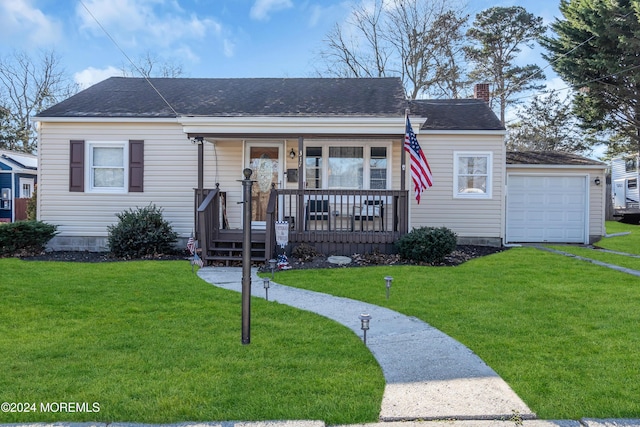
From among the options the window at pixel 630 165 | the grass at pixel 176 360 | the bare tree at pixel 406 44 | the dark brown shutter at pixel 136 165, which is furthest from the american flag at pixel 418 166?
the window at pixel 630 165

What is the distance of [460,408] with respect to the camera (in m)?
2.88

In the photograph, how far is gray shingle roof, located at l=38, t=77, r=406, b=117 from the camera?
33.5 ft

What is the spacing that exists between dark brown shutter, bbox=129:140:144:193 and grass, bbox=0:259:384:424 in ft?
16.1

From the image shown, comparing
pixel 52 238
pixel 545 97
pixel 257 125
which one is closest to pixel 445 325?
pixel 257 125

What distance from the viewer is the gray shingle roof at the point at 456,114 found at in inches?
440

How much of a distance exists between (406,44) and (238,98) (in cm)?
1486

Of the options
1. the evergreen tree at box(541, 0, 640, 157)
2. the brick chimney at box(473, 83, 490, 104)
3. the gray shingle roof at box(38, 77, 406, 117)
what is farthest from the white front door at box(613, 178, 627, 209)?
the gray shingle roof at box(38, 77, 406, 117)

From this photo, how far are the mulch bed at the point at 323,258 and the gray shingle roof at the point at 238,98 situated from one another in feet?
10.1

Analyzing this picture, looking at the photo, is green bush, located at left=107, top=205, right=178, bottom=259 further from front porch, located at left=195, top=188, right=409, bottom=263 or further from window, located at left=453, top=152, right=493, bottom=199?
window, located at left=453, top=152, right=493, bottom=199

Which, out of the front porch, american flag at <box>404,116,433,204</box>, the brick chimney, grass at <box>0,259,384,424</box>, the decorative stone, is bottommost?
grass at <box>0,259,384,424</box>

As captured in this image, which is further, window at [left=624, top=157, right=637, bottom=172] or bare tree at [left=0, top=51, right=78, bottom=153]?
bare tree at [left=0, top=51, right=78, bottom=153]

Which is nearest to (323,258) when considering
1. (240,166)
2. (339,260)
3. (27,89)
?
(339,260)

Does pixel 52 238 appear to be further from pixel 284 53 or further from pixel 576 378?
pixel 284 53

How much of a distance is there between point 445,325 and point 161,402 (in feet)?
9.99
